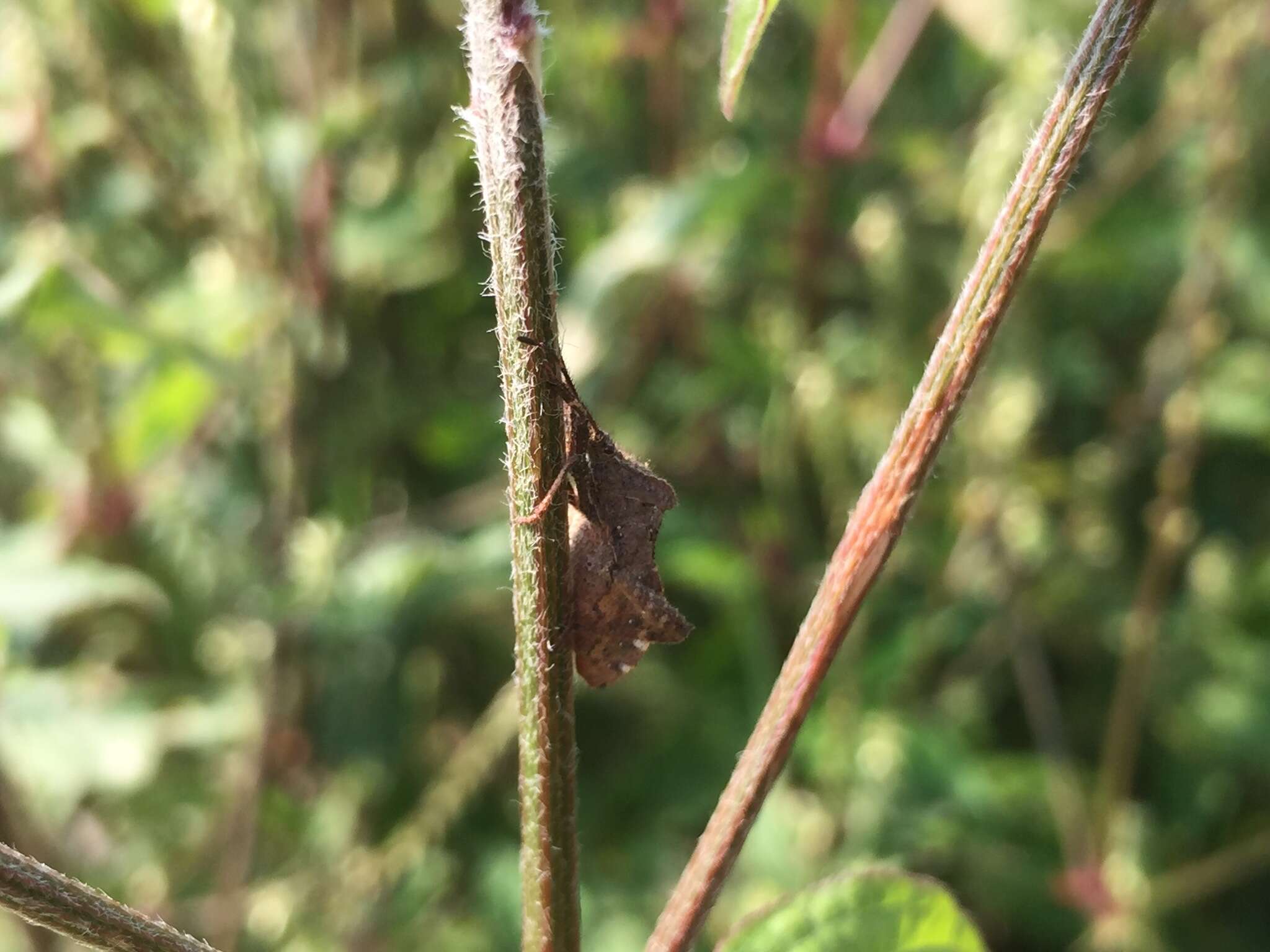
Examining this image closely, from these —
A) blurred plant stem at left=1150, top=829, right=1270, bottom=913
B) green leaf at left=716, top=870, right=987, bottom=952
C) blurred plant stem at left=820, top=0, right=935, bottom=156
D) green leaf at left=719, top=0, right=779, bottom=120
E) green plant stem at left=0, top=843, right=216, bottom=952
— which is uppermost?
blurred plant stem at left=820, top=0, right=935, bottom=156

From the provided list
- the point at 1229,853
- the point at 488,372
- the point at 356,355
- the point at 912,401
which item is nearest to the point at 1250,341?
the point at 1229,853

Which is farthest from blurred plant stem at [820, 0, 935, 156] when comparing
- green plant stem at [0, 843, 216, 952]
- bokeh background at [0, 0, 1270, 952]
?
green plant stem at [0, 843, 216, 952]

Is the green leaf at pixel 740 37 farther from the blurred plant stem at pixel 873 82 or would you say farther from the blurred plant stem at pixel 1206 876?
the blurred plant stem at pixel 1206 876

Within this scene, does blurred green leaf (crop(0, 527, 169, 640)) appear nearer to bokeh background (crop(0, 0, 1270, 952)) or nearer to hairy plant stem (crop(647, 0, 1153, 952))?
bokeh background (crop(0, 0, 1270, 952))

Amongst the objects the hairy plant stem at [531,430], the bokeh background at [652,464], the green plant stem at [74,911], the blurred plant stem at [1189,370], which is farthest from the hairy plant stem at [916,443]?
the blurred plant stem at [1189,370]

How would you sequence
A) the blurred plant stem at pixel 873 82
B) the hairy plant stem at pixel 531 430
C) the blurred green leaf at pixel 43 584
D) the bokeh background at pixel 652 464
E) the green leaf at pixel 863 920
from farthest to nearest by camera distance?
the blurred plant stem at pixel 873 82, the bokeh background at pixel 652 464, the blurred green leaf at pixel 43 584, the green leaf at pixel 863 920, the hairy plant stem at pixel 531 430

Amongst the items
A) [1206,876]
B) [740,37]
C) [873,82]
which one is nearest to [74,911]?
[740,37]

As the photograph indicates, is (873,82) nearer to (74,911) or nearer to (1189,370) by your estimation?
(1189,370)
